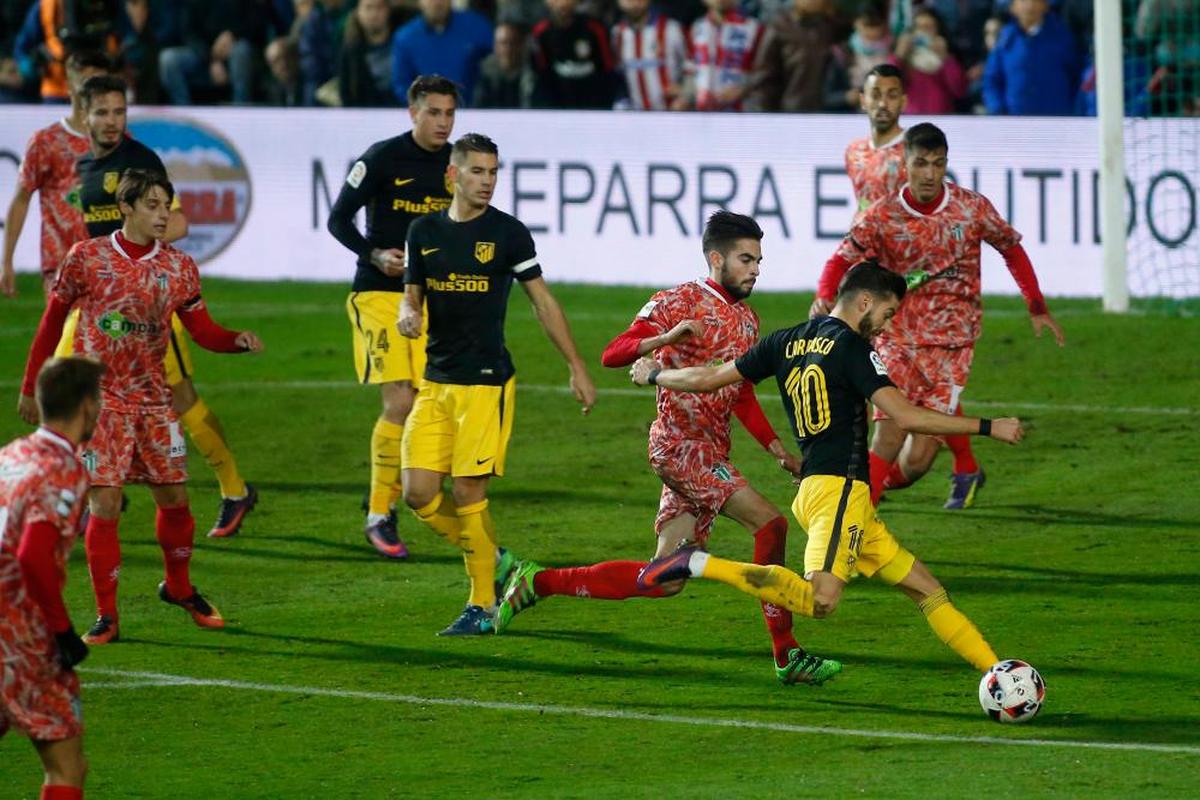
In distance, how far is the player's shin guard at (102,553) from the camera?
1051cm

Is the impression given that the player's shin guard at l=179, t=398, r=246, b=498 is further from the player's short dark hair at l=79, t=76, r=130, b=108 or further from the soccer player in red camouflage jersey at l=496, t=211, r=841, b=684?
the soccer player in red camouflage jersey at l=496, t=211, r=841, b=684

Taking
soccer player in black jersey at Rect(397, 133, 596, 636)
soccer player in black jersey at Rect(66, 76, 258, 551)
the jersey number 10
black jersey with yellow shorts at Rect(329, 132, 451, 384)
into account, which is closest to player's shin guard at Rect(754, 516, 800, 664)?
the jersey number 10

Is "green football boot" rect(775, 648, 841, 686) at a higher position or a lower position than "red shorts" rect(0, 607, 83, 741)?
lower

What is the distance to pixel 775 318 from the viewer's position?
18.8 meters

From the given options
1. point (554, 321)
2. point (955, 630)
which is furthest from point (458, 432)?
point (955, 630)

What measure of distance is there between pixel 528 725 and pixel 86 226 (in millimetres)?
5343

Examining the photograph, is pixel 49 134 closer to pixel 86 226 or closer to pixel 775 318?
pixel 86 226

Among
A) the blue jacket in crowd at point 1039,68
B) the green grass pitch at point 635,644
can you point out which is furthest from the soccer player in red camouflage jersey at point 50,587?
the blue jacket in crowd at point 1039,68

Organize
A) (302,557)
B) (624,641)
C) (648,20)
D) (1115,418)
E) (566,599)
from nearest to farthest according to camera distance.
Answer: (624,641)
(566,599)
(302,557)
(1115,418)
(648,20)

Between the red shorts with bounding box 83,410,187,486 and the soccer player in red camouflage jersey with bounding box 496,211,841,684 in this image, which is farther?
the red shorts with bounding box 83,410,187,486

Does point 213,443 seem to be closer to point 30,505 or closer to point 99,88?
point 99,88

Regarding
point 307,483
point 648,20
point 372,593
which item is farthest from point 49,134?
point 648,20

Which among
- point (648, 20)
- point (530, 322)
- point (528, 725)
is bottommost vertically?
point (528, 725)

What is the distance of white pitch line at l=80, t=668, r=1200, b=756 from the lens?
848cm
